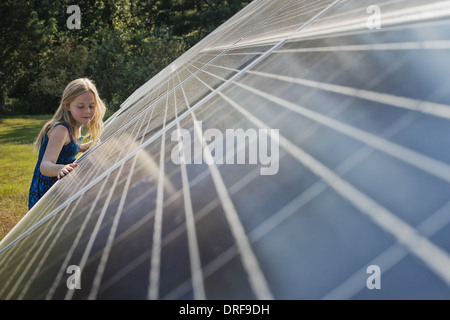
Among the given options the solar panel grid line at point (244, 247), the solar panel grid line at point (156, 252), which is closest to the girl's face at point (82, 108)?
the solar panel grid line at point (156, 252)

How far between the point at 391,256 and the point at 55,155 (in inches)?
151

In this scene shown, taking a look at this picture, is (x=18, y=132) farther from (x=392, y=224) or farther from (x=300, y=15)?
(x=392, y=224)

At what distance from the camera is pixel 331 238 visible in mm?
858

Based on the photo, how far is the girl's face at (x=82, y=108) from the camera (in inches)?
169

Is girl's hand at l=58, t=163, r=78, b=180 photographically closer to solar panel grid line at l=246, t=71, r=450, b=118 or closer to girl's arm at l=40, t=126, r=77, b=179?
girl's arm at l=40, t=126, r=77, b=179

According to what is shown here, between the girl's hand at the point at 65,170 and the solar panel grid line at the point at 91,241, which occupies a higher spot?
the solar panel grid line at the point at 91,241

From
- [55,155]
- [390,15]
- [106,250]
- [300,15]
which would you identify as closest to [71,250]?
[106,250]

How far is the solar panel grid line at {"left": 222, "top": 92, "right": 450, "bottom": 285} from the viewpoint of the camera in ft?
2.34

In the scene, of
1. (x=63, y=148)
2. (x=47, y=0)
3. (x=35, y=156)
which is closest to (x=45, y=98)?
(x=47, y=0)

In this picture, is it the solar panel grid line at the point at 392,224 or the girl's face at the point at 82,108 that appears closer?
the solar panel grid line at the point at 392,224

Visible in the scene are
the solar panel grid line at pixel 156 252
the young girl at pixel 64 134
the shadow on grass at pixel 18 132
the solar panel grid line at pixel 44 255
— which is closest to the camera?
the solar panel grid line at pixel 156 252

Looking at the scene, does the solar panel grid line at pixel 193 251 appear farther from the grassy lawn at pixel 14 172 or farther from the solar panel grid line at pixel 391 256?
the grassy lawn at pixel 14 172

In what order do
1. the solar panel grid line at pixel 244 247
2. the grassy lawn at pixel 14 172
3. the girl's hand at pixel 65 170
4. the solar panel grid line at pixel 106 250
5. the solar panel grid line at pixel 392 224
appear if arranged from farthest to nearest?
the grassy lawn at pixel 14 172 < the girl's hand at pixel 65 170 < the solar panel grid line at pixel 106 250 < the solar panel grid line at pixel 244 247 < the solar panel grid line at pixel 392 224

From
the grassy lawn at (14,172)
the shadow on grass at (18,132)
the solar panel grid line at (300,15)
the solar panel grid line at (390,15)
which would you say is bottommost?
the grassy lawn at (14,172)
